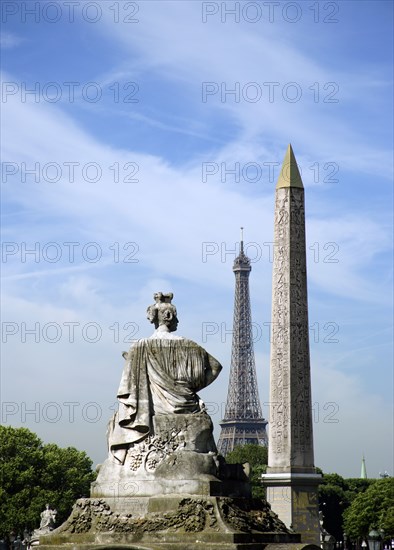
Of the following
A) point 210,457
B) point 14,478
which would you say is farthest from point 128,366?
point 14,478

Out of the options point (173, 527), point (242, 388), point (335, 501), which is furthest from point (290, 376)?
point (242, 388)

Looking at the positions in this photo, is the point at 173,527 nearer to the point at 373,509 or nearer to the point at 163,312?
the point at 163,312

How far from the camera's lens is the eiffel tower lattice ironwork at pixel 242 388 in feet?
Result: 444

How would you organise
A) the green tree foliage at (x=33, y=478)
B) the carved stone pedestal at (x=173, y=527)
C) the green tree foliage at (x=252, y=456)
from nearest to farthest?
the carved stone pedestal at (x=173, y=527) < the green tree foliage at (x=33, y=478) < the green tree foliage at (x=252, y=456)

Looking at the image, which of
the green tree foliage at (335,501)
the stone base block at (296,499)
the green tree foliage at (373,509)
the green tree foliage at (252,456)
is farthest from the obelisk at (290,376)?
the green tree foliage at (335,501)

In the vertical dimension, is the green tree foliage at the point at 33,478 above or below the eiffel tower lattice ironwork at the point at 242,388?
below

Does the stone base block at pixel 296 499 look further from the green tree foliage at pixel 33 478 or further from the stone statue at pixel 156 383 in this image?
the stone statue at pixel 156 383

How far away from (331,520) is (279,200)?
66.5 meters

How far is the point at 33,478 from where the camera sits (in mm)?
77125

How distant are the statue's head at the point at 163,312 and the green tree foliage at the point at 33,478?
53.8m

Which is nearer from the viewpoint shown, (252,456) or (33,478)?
(33,478)

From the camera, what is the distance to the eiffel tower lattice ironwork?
444 feet

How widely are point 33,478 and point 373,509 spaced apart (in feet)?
91.0

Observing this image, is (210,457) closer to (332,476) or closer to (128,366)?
(128,366)
